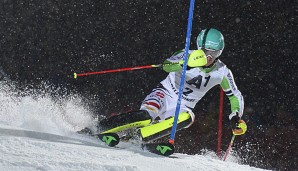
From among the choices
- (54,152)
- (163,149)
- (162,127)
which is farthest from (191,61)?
(54,152)

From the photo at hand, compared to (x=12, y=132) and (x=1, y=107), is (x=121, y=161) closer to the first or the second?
(x=12, y=132)

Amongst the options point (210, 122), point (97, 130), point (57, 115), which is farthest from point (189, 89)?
point (210, 122)

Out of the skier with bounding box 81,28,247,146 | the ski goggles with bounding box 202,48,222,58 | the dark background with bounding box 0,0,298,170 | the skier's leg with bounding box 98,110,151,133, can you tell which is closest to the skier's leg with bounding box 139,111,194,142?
the skier with bounding box 81,28,247,146

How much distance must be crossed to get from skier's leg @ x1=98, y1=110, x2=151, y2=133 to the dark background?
933 centimetres

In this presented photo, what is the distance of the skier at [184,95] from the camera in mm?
4695

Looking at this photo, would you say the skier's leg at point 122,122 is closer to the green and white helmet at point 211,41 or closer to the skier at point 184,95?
the skier at point 184,95

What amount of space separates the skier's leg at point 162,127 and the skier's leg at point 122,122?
0.10 m

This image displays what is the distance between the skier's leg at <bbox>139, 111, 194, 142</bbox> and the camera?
471cm

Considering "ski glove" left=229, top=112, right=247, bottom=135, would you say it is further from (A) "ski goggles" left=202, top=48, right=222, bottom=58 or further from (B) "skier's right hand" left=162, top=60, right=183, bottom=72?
(B) "skier's right hand" left=162, top=60, right=183, bottom=72

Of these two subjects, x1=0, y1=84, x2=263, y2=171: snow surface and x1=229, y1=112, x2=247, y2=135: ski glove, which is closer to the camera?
x1=0, y1=84, x2=263, y2=171: snow surface

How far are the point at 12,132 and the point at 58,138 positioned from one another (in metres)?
0.47

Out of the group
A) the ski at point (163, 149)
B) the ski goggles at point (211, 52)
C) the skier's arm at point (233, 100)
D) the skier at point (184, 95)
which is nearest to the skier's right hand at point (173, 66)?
the skier at point (184, 95)

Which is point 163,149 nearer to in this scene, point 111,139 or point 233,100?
point 111,139

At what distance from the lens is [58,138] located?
414 centimetres
